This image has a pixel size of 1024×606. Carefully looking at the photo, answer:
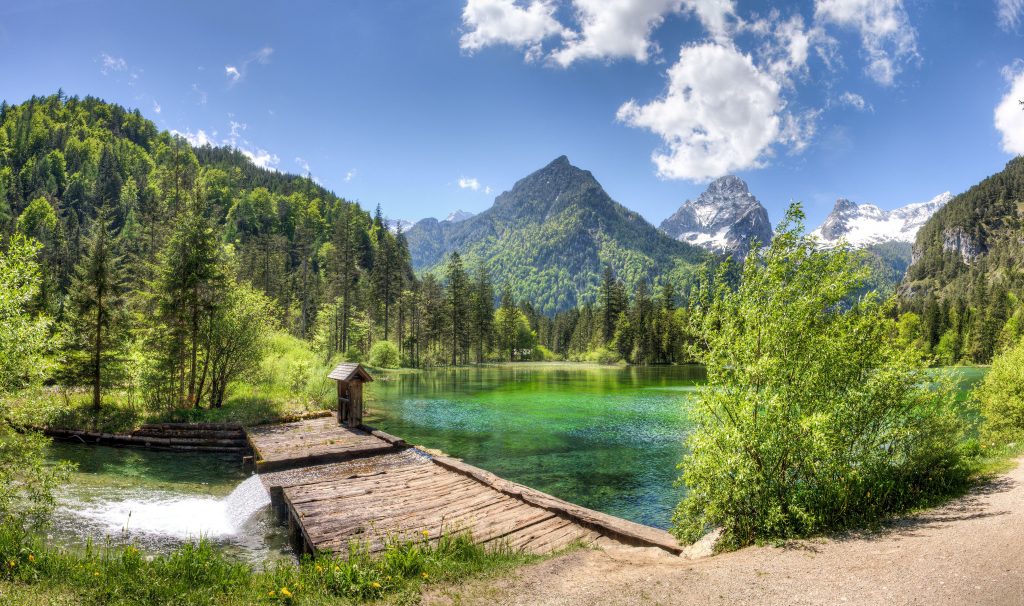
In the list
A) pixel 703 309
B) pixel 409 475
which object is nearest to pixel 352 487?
pixel 409 475

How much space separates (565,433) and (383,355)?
51943 millimetres

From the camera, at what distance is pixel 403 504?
1364cm

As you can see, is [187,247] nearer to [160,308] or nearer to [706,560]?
[160,308]

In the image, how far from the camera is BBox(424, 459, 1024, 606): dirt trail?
6.82 m

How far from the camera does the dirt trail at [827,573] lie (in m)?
6.82

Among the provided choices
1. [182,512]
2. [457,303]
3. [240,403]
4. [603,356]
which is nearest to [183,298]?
[240,403]

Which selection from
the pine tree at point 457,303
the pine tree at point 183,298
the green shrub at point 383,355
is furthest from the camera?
the pine tree at point 457,303

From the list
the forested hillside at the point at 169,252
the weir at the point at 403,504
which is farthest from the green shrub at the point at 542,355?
the weir at the point at 403,504

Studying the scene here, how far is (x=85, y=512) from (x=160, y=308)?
1685 centimetres

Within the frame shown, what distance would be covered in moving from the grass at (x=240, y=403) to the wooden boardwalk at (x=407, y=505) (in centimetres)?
1013

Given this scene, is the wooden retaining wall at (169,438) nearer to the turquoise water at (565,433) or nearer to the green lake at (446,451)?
the green lake at (446,451)

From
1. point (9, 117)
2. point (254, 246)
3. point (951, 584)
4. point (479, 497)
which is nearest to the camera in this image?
point (951, 584)

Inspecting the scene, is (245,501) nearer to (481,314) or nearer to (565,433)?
(565,433)

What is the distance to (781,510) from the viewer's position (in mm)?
9805
